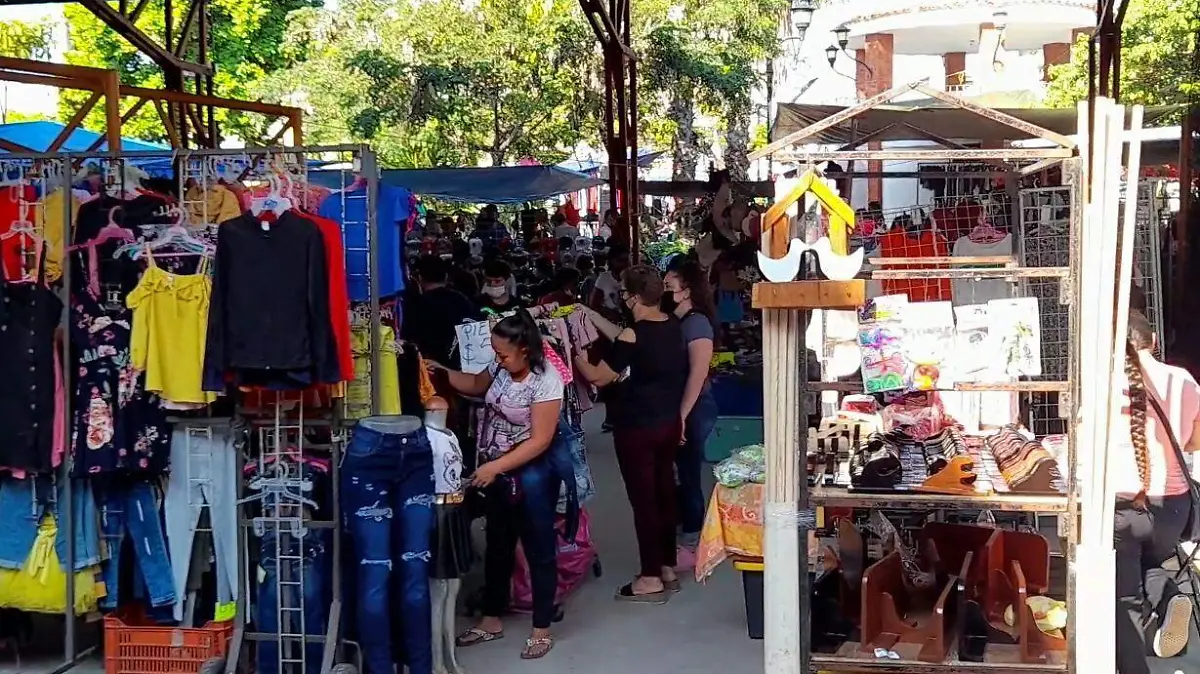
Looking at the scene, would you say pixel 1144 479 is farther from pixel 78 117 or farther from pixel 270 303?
pixel 78 117

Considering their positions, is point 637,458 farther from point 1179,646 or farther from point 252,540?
point 1179,646

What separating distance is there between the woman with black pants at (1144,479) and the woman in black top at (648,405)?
209 centimetres

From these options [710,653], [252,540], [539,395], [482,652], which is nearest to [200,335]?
[252,540]

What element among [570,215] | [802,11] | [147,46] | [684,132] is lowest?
[570,215]

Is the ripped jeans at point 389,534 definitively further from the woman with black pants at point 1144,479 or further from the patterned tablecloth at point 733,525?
the woman with black pants at point 1144,479

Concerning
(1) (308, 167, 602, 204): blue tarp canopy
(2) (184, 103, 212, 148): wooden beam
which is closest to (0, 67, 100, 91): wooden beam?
(2) (184, 103, 212, 148): wooden beam

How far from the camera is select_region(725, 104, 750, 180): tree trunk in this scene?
1144 inches

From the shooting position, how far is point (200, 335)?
489 cm

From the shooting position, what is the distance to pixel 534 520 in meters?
5.21

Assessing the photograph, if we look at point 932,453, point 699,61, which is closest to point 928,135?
point 932,453

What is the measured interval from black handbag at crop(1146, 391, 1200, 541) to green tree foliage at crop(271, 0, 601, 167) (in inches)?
789

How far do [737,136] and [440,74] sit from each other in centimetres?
1010

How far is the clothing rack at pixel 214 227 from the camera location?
4902 millimetres

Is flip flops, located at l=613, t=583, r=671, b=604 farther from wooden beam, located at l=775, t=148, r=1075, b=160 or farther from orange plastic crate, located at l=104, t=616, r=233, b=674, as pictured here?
wooden beam, located at l=775, t=148, r=1075, b=160
